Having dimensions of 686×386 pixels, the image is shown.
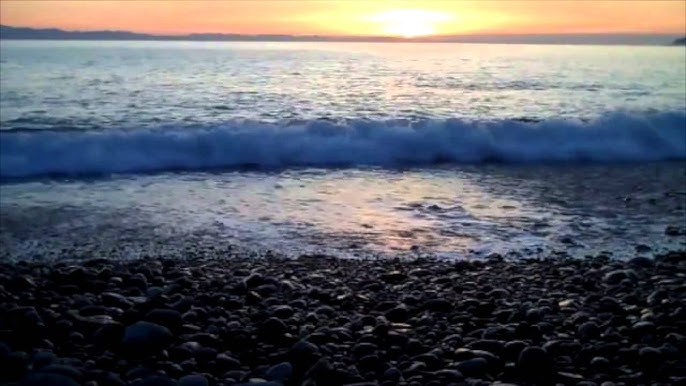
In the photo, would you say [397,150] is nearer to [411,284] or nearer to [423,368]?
[411,284]

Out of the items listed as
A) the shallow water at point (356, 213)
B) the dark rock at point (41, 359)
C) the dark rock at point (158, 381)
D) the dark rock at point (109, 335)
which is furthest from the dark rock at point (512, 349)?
the shallow water at point (356, 213)

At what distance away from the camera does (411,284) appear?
282 inches

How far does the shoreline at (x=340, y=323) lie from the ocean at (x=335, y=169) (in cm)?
132

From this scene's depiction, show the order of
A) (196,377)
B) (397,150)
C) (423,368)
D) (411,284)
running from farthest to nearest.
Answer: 1. (397,150)
2. (411,284)
3. (423,368)
4. (196,377)

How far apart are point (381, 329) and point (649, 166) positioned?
13.1 m

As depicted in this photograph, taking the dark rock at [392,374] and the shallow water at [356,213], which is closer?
the dark rock at [392,374]

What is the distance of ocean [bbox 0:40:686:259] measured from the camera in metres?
9.40

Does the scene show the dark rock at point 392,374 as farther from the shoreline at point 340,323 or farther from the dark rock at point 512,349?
the dark rock at point 512,349

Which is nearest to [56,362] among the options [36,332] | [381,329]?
[36,332]

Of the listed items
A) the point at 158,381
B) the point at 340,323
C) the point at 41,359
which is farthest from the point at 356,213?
the point at 158,381

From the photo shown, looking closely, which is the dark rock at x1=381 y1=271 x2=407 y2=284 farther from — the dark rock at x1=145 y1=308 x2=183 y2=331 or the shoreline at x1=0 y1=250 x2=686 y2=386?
the dark rock at x1=145 y1=308 x2=183 y2=331

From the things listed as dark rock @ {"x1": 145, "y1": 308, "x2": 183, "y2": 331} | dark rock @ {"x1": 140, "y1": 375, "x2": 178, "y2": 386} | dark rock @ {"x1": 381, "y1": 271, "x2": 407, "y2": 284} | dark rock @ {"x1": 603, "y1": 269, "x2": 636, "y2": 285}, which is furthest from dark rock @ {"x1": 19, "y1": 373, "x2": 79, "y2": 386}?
dark rock @ {"x1": 603, "y1": 269, "x2": 636, "y2": 285}

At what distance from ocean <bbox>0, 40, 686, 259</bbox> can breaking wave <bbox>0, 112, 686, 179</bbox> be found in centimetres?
5

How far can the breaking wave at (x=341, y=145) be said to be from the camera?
16.1 m
